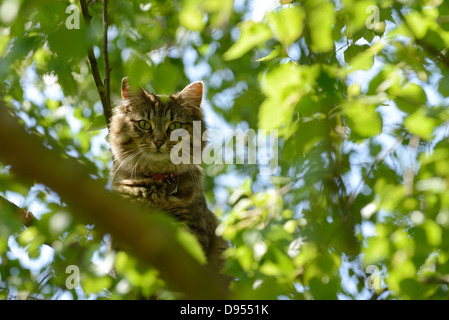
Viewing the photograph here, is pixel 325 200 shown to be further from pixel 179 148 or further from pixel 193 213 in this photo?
pixel 179 148

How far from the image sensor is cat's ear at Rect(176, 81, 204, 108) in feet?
11.3

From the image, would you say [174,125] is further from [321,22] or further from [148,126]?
[321,22]

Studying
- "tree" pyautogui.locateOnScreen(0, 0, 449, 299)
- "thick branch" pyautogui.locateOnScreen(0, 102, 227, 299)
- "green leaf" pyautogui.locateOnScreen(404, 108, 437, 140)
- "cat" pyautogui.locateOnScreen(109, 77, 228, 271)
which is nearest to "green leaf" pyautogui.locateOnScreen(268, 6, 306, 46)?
"tree" pyautogui.locateOnScreen(0, 0, 449, 299)

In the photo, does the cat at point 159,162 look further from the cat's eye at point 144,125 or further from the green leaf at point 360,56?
the green leaf at point 360,56

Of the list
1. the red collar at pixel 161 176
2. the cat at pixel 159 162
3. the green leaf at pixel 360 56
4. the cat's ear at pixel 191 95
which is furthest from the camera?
the cat's ear at pixel 191 95

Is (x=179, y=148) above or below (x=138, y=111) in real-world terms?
below

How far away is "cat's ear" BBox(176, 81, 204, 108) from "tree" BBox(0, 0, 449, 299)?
87 centimetres

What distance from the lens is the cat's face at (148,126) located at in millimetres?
3225

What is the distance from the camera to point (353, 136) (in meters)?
1.58

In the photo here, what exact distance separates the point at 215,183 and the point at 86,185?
307 cm

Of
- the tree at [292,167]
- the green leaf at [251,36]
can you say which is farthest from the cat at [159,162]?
the green leaf at [251,36]

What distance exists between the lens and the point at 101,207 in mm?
916

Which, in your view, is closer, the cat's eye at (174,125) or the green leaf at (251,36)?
the green leaf at (251,36)
